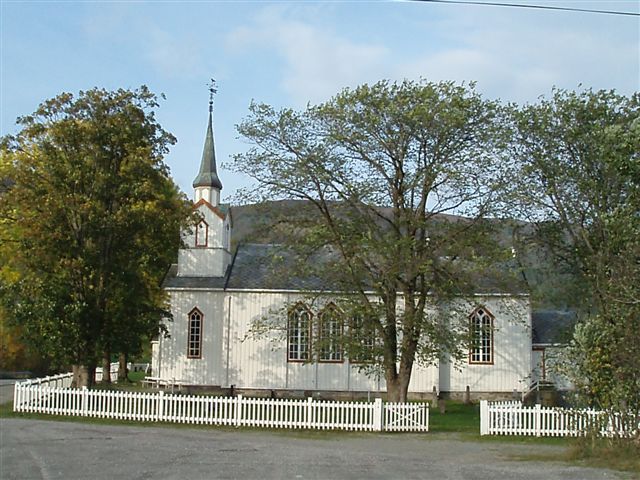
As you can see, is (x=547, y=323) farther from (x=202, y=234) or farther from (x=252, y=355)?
(x=202, y=234)

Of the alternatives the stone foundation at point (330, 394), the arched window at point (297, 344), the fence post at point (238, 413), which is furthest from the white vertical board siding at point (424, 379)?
the fence post at point (238, 413)

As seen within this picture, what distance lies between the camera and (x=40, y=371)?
5284 centimetres

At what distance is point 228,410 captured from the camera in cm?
2397

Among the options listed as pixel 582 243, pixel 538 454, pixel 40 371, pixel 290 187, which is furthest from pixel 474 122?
pixel 40 371

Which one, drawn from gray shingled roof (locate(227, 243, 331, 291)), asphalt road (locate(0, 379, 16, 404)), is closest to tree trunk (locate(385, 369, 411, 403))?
gray shingled roof (locate(227, 243, 331, 291))

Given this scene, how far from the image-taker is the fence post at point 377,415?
920 inches

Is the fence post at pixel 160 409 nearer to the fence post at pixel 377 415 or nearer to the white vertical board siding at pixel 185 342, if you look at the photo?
the fence post at pixel 377 415

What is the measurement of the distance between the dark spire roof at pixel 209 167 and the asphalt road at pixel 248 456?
2131 cm

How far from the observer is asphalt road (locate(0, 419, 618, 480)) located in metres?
14.2

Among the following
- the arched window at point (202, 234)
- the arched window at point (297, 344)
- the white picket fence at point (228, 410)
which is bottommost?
the white picket fence at point (228, 410)

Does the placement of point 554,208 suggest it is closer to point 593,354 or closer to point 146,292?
point 593,354

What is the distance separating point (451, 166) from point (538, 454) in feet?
31.9

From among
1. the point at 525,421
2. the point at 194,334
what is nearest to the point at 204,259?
the point at 194,334

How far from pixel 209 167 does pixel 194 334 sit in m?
9.60
